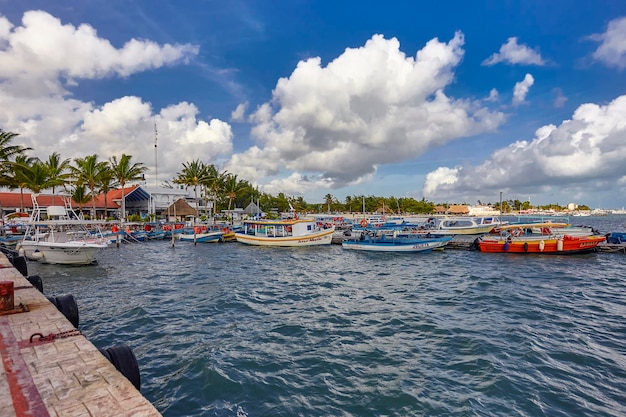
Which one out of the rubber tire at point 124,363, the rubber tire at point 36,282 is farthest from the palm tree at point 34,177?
the rubber tire at point 124,363

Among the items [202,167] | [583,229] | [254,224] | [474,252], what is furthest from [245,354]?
[202,167]

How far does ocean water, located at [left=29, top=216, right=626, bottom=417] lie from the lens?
24.6ft

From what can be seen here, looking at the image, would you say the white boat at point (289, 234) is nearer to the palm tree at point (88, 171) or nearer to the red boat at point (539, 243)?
the red boat at point (539, 243)

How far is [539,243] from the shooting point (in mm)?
30000

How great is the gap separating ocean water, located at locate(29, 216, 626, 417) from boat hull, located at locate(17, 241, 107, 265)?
1762 millimetres

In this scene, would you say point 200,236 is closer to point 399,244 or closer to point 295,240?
point 295,240

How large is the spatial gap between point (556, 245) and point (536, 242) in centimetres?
148

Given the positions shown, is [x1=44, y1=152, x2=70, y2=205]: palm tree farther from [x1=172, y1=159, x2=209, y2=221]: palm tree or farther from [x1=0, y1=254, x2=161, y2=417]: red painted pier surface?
[x1=0, y1=254, x2=161, y2=417]: red painted pier surface

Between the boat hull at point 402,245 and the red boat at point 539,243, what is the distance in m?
3.92

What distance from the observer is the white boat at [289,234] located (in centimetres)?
3831

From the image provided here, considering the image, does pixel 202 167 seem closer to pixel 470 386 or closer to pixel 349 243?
pixel 349 243

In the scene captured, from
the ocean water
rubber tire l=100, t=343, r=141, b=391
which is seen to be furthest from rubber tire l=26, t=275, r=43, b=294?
rubber tire l=100, t=343, r=141, b=391

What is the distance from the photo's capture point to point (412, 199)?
154 m

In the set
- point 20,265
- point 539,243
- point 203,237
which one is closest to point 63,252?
point 20,265
